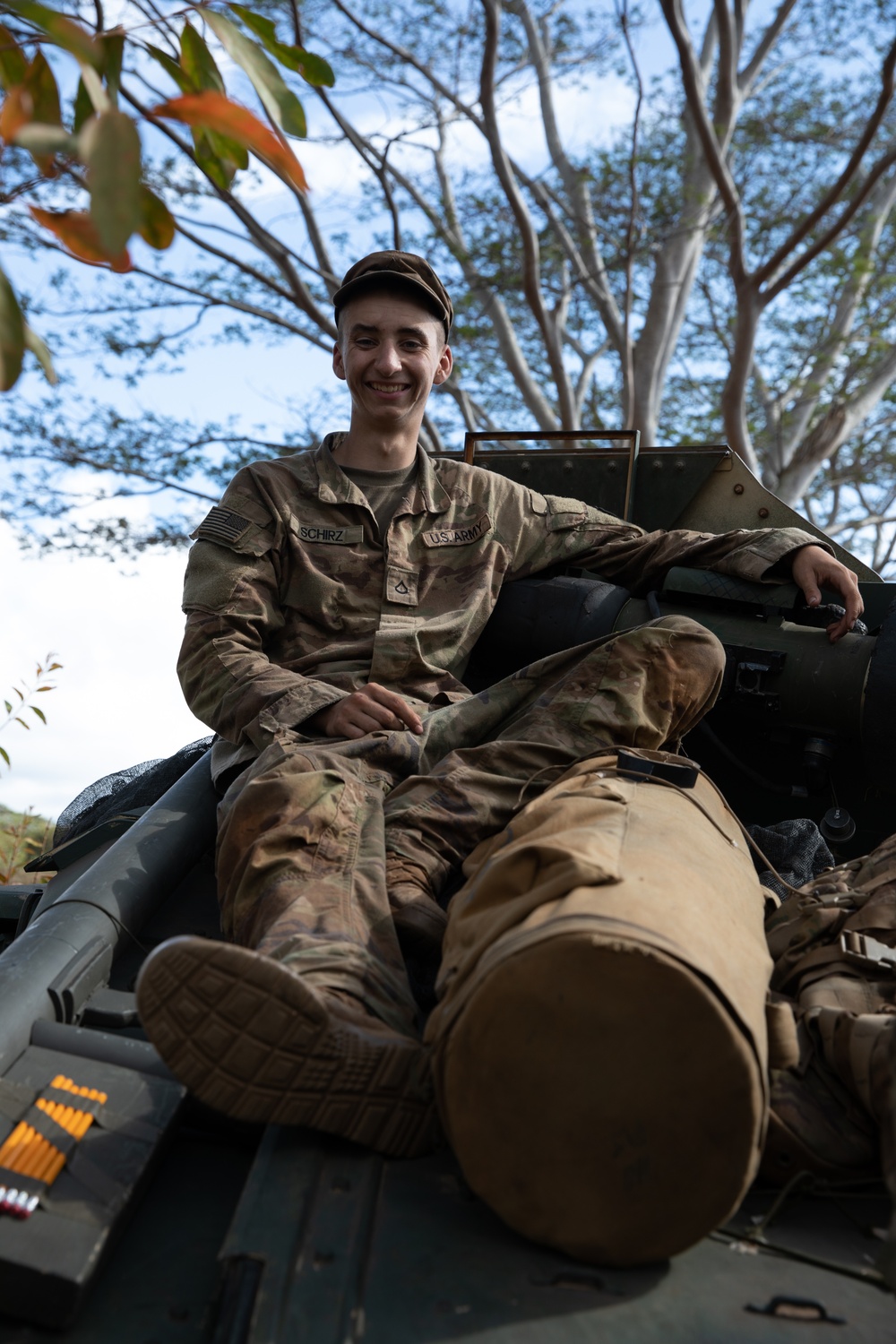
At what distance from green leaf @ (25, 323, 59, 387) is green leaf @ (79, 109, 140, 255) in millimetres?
176

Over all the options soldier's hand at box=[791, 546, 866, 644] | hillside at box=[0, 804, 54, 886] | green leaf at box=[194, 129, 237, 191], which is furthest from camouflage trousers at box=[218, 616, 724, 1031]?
hillside at box=[0, 804, 54, 886]

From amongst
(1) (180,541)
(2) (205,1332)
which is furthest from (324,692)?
(1) (180,541)

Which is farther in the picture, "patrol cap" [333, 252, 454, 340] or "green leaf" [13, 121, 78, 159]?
"patrol cap" [333, 252, 454, 340]

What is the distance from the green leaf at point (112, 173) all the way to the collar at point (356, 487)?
2.20 meters

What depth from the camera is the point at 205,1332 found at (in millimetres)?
1285

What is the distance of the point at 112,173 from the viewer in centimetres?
88

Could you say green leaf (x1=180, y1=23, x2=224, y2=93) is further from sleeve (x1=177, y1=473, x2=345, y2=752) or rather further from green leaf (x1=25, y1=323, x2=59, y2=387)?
sleeve (x1=177, y1=473, x2=345, y2=752)

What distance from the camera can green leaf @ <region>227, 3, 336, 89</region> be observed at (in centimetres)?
108

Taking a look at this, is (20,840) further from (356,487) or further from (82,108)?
(82,108)

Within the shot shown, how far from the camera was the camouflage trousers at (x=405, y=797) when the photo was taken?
1.84 m

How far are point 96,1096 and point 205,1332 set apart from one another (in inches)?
16.4

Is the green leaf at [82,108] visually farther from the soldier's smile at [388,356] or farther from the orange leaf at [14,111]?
the soldier's smile at [388,356]

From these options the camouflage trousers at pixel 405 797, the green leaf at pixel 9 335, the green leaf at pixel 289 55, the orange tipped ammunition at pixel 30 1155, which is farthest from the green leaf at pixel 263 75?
the orange tipped ammunition at pixel 30 1155

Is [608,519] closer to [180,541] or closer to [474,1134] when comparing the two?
[474,1134]
